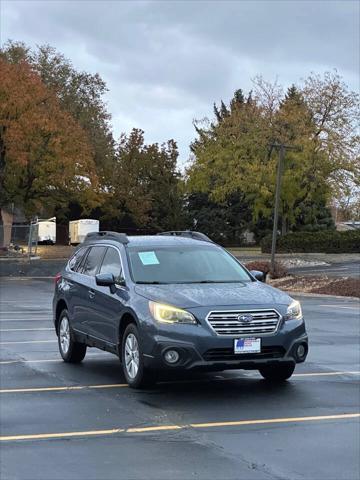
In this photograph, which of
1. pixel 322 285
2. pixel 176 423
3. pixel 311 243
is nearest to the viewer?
pixel 176 423

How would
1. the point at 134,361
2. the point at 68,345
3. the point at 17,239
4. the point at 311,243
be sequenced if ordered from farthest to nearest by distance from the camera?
the point at 311,243 → the point at 17,239 → the point at 68,345 → the point at 134,361

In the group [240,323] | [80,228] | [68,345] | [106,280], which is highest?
[80,228]

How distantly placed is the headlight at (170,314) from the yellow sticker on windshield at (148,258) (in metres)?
1.13

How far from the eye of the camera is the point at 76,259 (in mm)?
10703

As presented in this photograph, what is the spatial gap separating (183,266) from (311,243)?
42.1 m

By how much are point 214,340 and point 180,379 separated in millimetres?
1635

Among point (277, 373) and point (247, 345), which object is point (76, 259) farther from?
point (247, 345)

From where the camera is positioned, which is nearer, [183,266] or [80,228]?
[183,266]

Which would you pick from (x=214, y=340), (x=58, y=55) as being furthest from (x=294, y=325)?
(x=58, y=55)


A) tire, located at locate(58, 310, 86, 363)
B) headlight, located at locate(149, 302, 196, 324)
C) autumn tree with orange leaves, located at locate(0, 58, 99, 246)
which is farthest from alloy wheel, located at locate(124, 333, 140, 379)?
autumn tree with orange leaves, located at locate(0, 58, 99, 246)

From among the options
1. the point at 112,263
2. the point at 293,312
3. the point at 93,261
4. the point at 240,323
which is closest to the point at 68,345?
the point at 93,261

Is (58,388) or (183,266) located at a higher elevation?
(183,266)

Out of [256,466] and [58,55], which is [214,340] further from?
[58,55]

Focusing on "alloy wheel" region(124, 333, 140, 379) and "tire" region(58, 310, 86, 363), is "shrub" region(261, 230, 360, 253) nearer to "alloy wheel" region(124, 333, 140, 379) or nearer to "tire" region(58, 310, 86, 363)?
"tire" region(58, 310, 86, 363)
